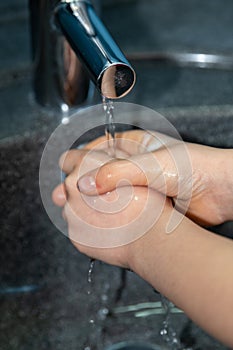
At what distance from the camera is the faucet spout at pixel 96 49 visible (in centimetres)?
46

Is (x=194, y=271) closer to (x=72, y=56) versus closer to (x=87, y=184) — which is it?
(x=87, y=184)

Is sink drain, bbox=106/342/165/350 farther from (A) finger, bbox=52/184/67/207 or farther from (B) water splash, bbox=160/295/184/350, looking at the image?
(A) finger, bbox=52/184/67/207

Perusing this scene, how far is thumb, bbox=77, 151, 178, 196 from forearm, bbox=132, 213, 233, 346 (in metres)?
0.05

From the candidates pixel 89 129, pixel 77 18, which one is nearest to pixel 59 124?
pixel 89 129

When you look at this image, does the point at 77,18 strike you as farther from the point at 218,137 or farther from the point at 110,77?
the point at 218,137

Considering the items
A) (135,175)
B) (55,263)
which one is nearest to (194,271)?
(135,175)

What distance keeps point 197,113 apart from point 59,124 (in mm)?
135

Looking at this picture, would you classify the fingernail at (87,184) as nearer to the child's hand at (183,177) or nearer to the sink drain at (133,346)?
the child's hand at (183,177)

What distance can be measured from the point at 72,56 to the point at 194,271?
26 centimetres

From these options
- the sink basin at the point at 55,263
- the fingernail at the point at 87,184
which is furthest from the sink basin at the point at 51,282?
the fingernail at the point at 87,184

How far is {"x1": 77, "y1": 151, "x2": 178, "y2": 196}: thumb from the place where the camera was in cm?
51

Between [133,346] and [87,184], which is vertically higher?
[87,184]

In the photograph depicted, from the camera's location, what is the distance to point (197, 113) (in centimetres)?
65

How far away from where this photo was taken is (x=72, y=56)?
2.01 ft
